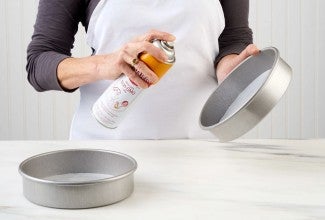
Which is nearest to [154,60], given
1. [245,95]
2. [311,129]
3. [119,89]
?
[119,89]

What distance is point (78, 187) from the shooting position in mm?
604

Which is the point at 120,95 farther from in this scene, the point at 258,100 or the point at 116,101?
the point at 258,100

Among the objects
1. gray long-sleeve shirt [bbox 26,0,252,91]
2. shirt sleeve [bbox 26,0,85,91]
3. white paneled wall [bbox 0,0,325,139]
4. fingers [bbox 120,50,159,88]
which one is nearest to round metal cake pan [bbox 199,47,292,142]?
fingers [bbox 120,50,159,88]

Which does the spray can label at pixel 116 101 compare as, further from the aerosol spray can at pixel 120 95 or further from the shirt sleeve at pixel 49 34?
the shirt sleeve at pixel 49 34

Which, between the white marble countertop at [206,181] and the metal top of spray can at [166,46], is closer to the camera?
the white marble countertop at [206,181]

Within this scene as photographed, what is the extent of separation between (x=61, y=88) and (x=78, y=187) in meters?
0.50

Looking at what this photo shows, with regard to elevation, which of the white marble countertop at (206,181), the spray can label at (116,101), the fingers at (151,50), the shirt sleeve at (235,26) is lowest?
the white marble countertop at (206,181)

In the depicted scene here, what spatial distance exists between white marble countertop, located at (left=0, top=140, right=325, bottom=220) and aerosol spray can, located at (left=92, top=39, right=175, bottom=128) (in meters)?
0.08

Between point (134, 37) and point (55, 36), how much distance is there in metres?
0.19

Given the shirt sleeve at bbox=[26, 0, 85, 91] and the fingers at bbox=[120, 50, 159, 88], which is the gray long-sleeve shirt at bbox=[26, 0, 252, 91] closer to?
the shirt sleeve at bbox=[26, 0, 85, 91]

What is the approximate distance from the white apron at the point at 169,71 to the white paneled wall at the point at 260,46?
Answer: 91cm

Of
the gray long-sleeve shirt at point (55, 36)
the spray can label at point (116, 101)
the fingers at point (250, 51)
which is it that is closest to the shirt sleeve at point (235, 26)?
the gray long-sleeve shirt at point (55, 36)

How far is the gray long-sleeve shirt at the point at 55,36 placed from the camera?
1.08 meters

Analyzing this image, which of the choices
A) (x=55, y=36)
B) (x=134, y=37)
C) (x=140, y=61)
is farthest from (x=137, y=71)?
(x=55, y=36)
